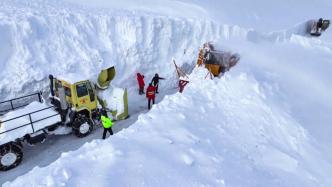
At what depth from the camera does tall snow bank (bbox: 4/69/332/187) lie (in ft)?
20.2

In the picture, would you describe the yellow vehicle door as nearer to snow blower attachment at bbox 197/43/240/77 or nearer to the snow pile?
the snow pile

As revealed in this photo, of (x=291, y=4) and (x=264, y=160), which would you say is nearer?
(x=264, y=160)

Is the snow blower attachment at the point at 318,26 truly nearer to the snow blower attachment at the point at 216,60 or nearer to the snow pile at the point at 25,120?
the snow blower attachment at the point at 216,60

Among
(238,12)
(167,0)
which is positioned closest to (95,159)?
(167,0)

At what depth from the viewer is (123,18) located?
16578mm

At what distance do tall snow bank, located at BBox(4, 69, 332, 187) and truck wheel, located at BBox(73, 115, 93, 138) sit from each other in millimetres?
3295

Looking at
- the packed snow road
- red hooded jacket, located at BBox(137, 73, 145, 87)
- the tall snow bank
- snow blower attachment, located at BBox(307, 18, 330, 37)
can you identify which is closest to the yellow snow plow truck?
the packed snow road

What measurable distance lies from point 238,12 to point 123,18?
13.7 metres

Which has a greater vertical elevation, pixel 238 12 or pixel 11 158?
pixel 238 12

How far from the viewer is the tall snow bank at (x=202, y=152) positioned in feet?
20.2

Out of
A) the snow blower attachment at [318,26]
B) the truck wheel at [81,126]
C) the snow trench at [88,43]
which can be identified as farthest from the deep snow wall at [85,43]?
the snow blower attachment at [318,26]

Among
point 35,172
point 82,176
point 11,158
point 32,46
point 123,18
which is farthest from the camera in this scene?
point 123,18

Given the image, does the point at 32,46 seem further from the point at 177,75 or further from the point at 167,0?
the point at 167,0

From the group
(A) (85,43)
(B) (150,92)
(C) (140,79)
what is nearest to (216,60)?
(C) (140,79)
